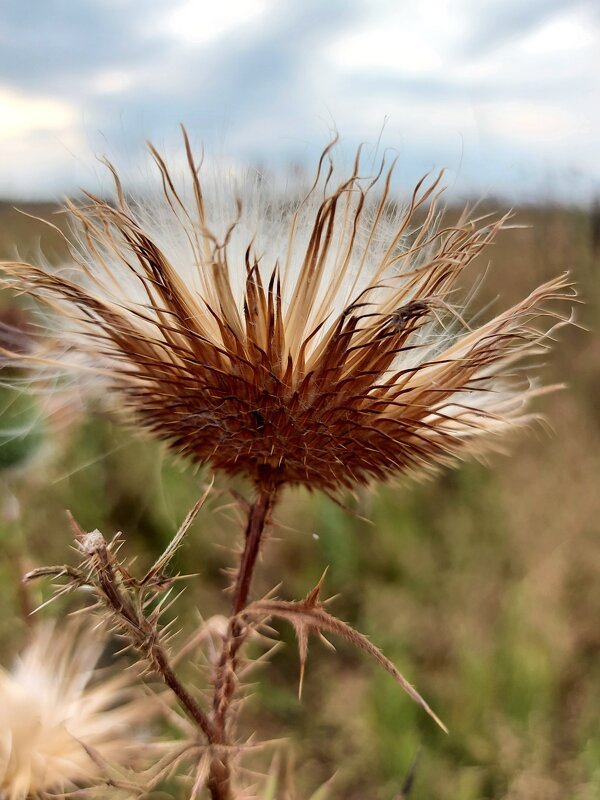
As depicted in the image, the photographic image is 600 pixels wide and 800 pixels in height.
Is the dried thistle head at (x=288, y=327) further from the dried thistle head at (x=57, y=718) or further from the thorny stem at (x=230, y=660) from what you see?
the dried thistle head at (x=57, y=718)

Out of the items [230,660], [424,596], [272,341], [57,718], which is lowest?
[424,596]

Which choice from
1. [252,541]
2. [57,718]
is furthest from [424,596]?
[252,541]

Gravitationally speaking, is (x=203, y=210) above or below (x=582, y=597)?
above

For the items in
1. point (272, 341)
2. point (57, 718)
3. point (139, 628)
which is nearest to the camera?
point (139, 628)

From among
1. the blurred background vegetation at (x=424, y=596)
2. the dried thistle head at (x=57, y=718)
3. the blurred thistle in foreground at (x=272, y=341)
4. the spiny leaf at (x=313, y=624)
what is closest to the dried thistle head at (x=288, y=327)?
the blurred thistle in foreground at (x=272, y=341)

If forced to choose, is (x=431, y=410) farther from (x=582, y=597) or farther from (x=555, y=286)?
(x=582, y=597)

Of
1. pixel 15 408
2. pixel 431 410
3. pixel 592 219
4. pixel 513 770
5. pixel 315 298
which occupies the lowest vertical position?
pixel 513 770

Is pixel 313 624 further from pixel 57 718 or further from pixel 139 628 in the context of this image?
pixel 57 718

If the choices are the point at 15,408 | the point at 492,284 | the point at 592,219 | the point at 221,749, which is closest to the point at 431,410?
the point at 221,749
